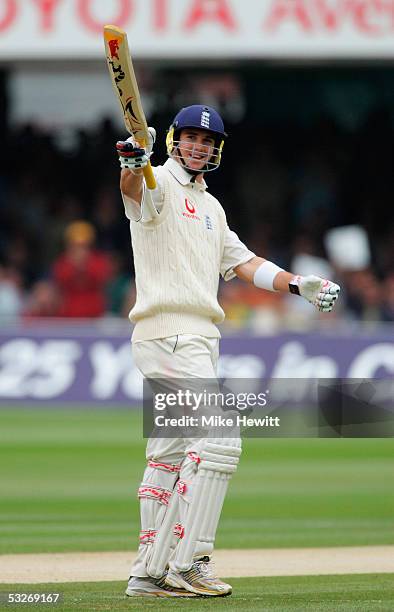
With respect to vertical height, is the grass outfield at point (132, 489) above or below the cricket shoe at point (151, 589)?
below

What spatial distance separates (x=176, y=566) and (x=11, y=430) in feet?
23.3

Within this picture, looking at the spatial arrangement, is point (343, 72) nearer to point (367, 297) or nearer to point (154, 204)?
point (367, 297)

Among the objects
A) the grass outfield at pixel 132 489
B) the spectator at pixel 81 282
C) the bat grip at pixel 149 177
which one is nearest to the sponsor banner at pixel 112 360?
the grass outfield at pixel 132 489

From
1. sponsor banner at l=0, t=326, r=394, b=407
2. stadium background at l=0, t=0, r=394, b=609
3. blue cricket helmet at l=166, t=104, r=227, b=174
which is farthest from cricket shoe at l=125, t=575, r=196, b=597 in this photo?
sponsor banner at l=0, t=326, r=394, b=407

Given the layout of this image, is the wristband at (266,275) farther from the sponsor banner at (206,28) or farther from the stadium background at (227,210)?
the sponsor banner at (206,28)

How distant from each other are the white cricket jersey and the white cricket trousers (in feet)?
0.17

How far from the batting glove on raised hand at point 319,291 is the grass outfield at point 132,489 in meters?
2.03

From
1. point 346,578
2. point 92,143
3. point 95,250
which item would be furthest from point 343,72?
point 346,578

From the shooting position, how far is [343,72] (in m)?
19.5

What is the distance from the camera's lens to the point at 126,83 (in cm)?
556

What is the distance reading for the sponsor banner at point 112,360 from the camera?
14.1 m

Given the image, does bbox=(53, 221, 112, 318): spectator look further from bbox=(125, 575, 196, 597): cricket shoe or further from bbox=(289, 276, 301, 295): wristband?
bbox=(125, 575, 196, 597): cricket shoe

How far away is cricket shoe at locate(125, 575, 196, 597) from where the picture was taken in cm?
575

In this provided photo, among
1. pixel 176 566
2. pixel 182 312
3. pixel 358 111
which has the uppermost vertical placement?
pixel 358 111
